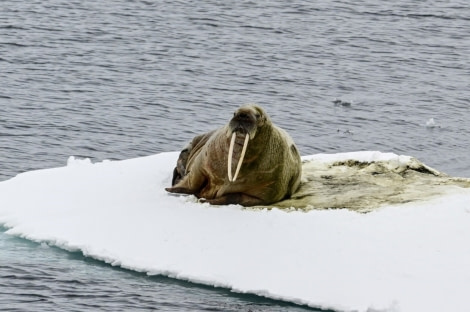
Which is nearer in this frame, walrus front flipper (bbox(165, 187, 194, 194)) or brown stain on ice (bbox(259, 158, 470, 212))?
brown stain on ice (bbox(259, 158, 470, 212))

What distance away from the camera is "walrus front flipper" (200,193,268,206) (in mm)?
12367

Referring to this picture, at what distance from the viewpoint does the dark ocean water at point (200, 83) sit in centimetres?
1686

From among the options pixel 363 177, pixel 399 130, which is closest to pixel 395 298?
pixel 363 177

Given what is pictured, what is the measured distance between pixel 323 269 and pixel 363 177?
2575 millimetres

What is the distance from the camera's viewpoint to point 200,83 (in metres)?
23.3

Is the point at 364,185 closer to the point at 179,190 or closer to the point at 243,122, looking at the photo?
the point at 243,122

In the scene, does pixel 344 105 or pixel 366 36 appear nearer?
pixel 344 105

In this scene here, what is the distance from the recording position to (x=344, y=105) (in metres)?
22.5

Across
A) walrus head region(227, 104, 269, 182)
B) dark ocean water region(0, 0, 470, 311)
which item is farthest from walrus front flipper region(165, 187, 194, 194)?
dark ocean water region(0, 0, 470, 311)

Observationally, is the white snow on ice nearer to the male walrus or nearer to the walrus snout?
the male walrus

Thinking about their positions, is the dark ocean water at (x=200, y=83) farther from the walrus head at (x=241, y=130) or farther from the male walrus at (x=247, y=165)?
the male walrus at (x=247, y=165)

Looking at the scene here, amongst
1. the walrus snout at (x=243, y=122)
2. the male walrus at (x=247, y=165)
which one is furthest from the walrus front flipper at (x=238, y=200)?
the walrus snout at (x=243, y=122)

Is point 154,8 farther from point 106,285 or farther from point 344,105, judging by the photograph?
point 106,285

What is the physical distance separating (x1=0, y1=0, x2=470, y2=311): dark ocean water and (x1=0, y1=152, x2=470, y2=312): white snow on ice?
283mm
